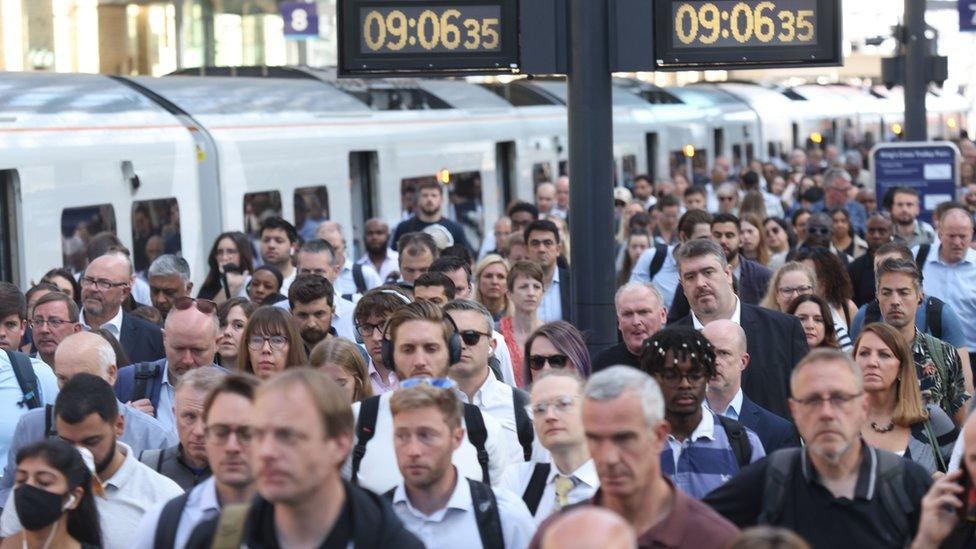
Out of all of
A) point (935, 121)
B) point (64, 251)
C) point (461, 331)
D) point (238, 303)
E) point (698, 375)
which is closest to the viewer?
point (698, 375)

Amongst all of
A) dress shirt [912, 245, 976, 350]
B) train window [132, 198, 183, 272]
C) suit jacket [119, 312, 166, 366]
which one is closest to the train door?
train window [132, 198, 183, 272]

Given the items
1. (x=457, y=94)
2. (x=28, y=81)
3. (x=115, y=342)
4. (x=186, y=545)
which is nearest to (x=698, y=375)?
(x=186, y=545)

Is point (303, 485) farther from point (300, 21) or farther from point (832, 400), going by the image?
point (300, 21)

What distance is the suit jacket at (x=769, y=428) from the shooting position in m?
6.65

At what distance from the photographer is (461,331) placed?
7.34m

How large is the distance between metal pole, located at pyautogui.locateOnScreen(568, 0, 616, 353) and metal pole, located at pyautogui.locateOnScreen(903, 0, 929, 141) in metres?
12.0

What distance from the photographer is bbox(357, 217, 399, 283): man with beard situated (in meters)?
14.3

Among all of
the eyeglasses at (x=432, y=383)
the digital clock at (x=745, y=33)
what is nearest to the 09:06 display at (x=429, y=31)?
the digital clock at (x=745, y=33)

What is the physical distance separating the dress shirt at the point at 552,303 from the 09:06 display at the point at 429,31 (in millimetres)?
3571

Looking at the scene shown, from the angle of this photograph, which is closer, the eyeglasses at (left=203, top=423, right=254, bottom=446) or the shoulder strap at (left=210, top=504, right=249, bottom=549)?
the shoulder strap at (left=210, top=504, right=249, bottom=549)

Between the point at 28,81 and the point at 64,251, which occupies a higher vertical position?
the point at 28,81

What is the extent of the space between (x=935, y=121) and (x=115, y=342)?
40.6m

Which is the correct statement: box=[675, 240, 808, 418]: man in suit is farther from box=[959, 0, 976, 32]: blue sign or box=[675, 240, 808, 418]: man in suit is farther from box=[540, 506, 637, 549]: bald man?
box=[959, 0, 976, 32]: blue sign

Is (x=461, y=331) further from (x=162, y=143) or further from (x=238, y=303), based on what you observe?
(x=162, y=143)
